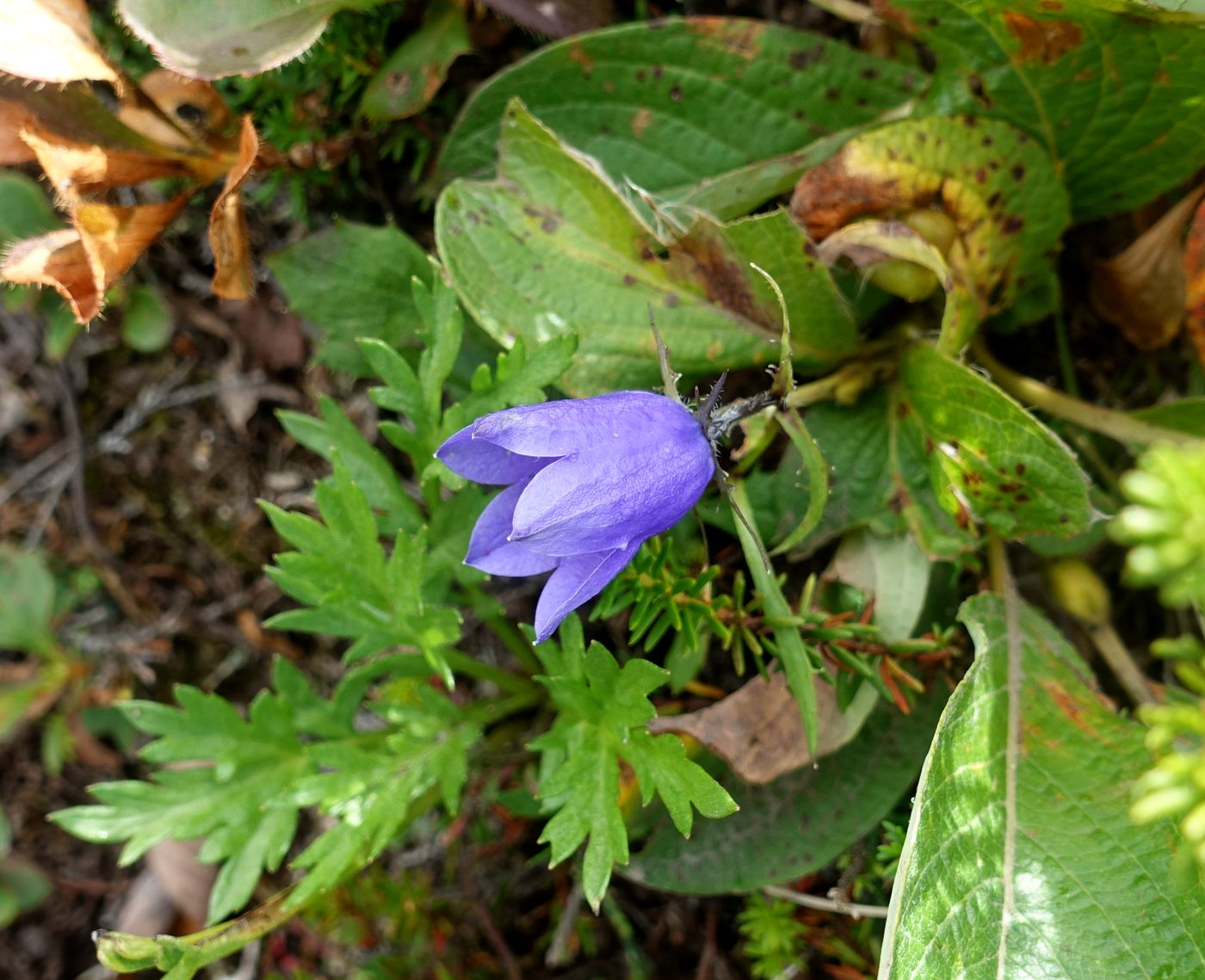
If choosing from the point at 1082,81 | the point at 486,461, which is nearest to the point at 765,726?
the point at 486,461

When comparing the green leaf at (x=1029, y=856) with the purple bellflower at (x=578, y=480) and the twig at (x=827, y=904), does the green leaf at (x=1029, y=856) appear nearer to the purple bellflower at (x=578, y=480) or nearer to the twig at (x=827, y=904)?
the twig at (x=827, y=904)

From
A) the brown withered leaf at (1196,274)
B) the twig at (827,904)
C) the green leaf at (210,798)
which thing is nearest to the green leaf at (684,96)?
the brown withered leaf at (1196,274)

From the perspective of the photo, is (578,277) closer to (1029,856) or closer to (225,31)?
(225,31)

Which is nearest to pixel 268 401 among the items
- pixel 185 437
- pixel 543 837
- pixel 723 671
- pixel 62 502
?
pixel 185 437

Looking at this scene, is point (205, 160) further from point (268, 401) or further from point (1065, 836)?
point (1065, 836)

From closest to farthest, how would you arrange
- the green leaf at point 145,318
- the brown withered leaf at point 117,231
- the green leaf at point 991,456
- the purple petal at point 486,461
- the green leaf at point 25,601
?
the purple petal at point 486,461 < the green leaf at point 991,456 < the brown withered leaf at point 117,231 < the green leaf at point 145,318 < the green leaf at point 25,601

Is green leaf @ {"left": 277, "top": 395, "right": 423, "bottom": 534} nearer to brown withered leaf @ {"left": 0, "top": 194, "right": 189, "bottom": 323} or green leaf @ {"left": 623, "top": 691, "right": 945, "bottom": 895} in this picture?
brown withered leaf @ {"left": 0, "top": 194, "right": 189, "bottom": 323}
